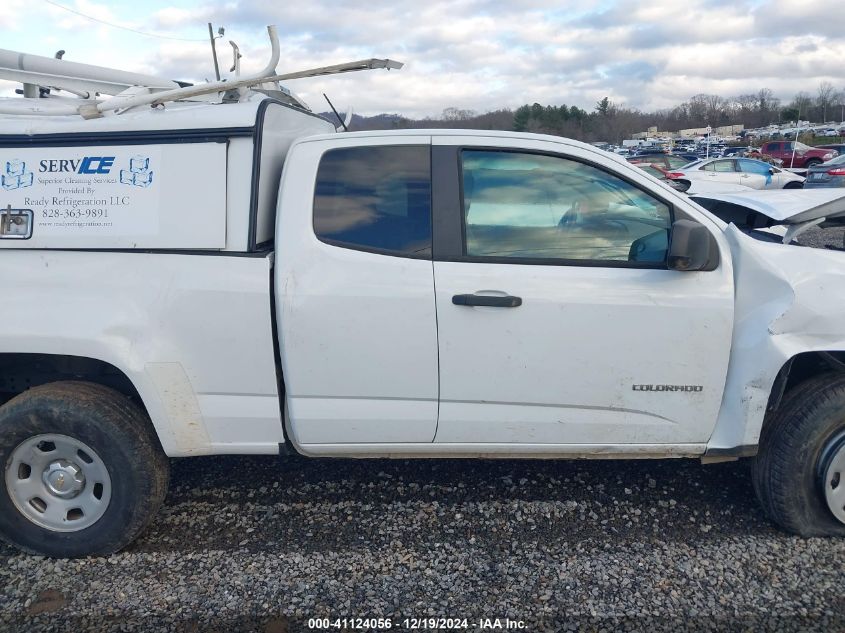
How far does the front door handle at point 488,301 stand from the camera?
303cm

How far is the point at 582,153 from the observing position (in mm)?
3215

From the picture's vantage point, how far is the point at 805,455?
10.5 feet

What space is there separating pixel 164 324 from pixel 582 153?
2.05 m

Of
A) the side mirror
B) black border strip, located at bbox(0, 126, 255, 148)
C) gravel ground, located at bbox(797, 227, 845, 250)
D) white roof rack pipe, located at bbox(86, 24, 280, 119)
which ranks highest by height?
white roof rack pipe, located at bbox(86, 24, 280, 119)

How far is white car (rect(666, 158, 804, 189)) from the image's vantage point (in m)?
19.7

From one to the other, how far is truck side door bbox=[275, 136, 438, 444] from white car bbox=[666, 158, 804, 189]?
18217mm

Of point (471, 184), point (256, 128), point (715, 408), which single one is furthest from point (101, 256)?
point (715, 408)

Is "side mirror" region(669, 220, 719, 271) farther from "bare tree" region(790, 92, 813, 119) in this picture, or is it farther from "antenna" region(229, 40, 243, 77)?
"bare tree" region(790, 92, 813, 119)

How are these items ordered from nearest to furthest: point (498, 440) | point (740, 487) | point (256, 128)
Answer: point (256, 128) < point (498, 440) < point (740, 487)

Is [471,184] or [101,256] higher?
[471,184]

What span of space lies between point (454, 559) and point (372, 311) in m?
1.22

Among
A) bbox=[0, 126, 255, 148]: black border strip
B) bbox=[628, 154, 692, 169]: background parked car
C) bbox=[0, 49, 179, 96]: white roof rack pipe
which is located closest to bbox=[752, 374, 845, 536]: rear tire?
bbox=[0, 126, 255, 148]: black border strip

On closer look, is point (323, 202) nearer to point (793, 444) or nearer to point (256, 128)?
point (256, 128)

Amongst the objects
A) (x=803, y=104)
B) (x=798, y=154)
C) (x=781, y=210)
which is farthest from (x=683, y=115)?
(x=781, y=210)
